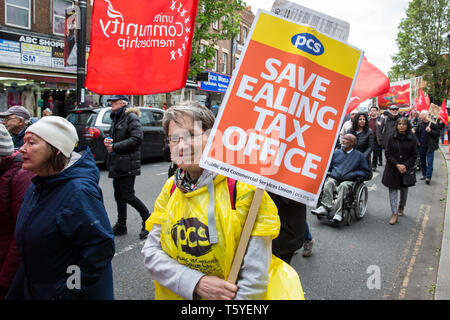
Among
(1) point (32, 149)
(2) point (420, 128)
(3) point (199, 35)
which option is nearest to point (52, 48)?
(3) point (199, 35)

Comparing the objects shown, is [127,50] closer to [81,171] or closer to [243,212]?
[81,171]

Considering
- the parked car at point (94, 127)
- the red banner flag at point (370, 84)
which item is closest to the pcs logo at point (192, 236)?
the red banner flag at point (370, 84)

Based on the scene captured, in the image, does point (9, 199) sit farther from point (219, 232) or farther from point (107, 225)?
point (219, 232)

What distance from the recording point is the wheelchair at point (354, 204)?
19.3ft

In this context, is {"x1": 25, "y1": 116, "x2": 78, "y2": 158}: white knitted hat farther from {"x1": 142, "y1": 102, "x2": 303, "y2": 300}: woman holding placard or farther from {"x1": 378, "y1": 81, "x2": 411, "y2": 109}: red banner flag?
{"x1": 378, "y1": 81, "x2": 411, "y2": 109}: red banner flag

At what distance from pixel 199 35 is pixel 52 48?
6.80 meters

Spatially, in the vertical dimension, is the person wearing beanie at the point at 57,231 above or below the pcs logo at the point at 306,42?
below

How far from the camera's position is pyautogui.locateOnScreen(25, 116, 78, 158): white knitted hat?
1.96 m

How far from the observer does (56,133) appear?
2004 mm

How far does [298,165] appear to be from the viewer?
1.68 m

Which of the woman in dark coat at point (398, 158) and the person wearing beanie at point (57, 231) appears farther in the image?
the woman in dark coat at point (398, 158)

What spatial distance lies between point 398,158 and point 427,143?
488 cm

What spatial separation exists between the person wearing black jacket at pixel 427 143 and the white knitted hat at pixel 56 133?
9.99 meters

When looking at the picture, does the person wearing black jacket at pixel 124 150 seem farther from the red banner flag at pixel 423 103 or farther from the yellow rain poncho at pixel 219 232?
the red banner flag at pixel 423 103
